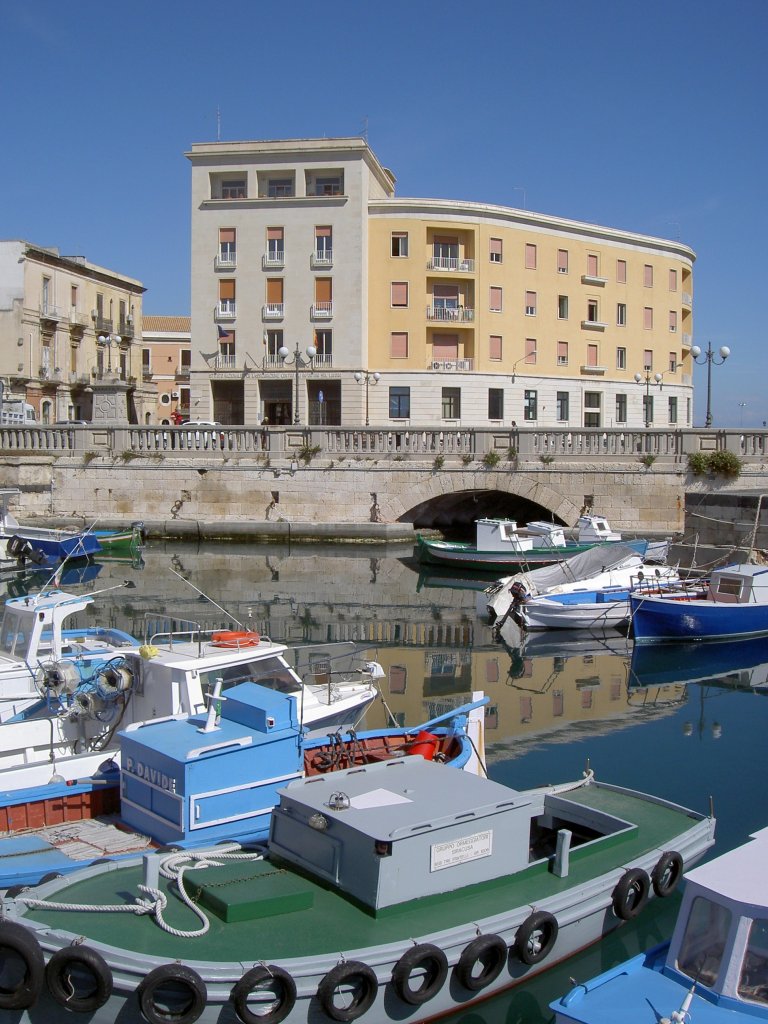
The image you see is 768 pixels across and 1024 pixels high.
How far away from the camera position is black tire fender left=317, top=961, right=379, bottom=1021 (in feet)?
18.7

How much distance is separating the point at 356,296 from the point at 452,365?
446cm

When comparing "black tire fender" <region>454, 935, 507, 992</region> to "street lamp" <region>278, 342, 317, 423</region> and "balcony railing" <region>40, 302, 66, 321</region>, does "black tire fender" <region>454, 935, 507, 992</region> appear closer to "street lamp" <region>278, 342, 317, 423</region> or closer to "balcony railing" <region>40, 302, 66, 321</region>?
"street lamp" <region>278, 342, 317, 423</region>

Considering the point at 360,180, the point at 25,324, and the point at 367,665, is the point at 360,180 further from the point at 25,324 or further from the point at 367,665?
the point at 367,665

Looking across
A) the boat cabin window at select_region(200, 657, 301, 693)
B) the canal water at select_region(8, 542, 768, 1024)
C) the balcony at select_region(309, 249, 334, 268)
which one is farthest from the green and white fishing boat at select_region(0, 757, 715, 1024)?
the balcony at select_region(309, 249, 334, 268)

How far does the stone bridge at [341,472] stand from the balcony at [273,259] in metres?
10.5

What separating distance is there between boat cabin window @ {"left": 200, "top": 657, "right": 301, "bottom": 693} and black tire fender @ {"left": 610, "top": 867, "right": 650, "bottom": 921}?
3718 millimetres

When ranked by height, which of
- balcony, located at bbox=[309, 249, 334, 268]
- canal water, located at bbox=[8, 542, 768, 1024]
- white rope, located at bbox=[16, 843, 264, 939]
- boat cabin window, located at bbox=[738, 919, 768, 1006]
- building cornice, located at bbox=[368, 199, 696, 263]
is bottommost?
canal water, located at bbox=[8, 542, 768, 1024]

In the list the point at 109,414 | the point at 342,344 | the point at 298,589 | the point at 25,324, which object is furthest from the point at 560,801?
the point at 25,324

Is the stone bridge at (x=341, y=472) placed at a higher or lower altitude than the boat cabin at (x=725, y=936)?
higher

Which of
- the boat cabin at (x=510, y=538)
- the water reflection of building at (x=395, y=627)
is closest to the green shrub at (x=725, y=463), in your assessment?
the boat cabin at (x=510, y=538)

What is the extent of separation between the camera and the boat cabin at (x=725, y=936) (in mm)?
5102

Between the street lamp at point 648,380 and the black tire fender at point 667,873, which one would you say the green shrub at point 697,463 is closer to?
the street lamp at point 648,380

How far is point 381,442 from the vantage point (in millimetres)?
28672

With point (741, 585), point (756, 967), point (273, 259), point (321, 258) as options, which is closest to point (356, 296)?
point (321, 258)
